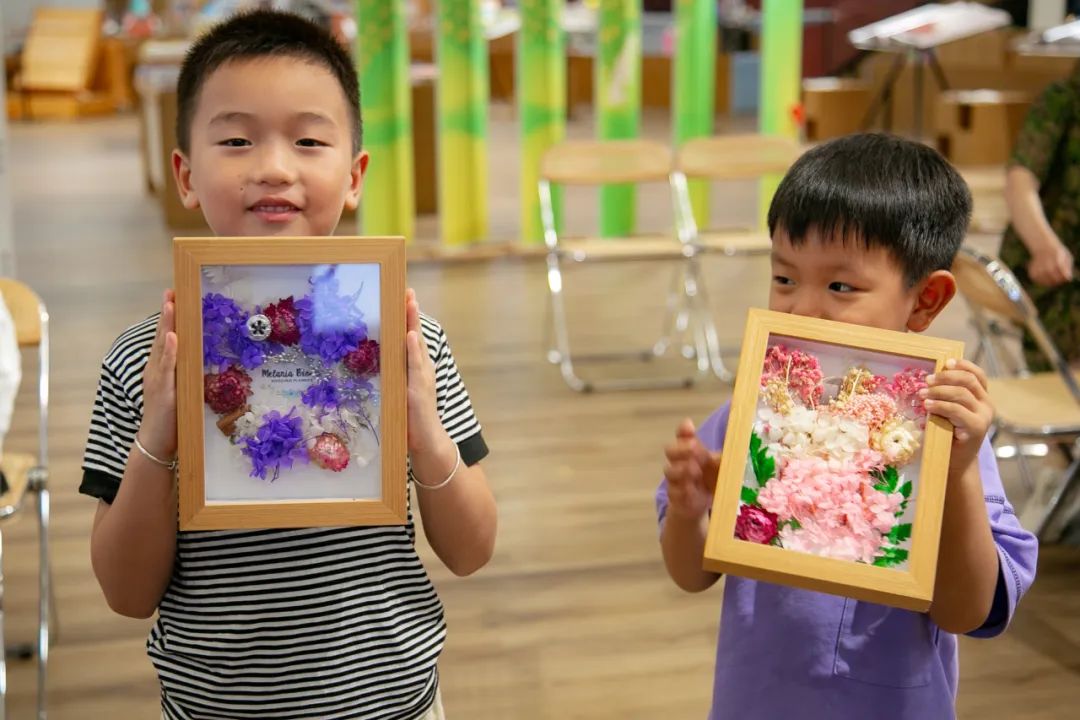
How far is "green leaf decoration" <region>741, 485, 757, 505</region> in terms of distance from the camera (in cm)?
136

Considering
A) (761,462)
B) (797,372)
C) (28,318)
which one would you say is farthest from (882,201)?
(28,318)

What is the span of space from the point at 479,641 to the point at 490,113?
13540mm

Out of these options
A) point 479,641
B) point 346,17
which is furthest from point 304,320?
point 346,17

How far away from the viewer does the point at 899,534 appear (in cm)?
134

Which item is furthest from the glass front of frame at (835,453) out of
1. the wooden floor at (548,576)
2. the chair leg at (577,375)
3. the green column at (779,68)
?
the green column at (779,68)

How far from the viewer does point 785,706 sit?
60.3 inches

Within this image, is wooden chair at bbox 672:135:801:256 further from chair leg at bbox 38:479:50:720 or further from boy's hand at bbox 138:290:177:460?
boy's hand at bbox 138:290:177:460

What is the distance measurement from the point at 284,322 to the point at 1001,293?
2321 mm

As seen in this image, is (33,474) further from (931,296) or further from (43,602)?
(931,296)

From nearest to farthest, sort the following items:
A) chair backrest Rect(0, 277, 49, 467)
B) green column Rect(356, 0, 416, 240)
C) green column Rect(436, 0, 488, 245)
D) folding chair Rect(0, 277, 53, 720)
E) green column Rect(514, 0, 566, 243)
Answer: folding chair Rect(0, 277, 53, 720), chair backrest Rect(0, 277, 49, 467), green column Rect(356, 0, 416, 240), green column Rect(436, 0, 488, 245), green column Rect(514, 0, 566, 243)

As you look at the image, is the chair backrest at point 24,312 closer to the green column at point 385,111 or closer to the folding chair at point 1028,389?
the folding chair at point 1028,389

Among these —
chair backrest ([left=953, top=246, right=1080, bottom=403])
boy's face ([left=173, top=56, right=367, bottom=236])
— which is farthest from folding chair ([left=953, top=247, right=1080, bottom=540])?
boy's face ([left=173, top=56, right=367, bottom=236])

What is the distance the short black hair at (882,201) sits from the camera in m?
1.45

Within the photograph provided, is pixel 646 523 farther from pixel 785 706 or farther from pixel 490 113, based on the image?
pixel 490 113
